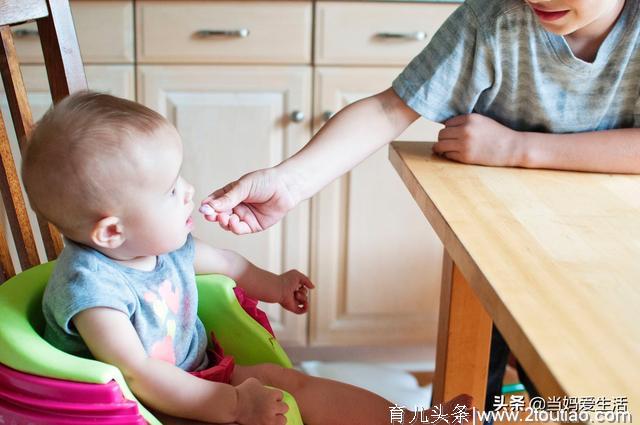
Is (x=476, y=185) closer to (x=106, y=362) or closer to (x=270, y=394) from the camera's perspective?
(x=270, y=394)

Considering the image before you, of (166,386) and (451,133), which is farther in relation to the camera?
(451,133)

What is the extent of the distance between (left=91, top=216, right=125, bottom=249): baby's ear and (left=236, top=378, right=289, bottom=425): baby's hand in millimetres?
203

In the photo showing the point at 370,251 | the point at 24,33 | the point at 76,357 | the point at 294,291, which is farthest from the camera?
the point at 370,251

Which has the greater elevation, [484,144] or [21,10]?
[21,10]

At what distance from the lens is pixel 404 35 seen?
73.2 inches

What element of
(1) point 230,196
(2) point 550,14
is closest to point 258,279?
(1) point 230,196

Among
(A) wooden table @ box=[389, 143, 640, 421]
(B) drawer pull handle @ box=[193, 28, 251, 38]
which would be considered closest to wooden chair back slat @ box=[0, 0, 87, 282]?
(A) wooden table @ box=[389, 143, 640, 421]

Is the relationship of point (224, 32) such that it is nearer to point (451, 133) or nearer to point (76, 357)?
point (451, 133)

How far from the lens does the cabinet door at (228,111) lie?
187 cm

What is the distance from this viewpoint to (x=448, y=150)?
1035 mm

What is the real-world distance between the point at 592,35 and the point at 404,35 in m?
0.88

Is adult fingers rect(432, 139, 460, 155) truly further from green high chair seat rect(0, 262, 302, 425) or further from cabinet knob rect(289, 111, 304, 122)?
cabinet knob rect(289, 111, 304, 122)

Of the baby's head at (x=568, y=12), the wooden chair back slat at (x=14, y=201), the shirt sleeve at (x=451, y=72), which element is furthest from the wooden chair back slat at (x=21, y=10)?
the baby's head at (x=568, y=12)

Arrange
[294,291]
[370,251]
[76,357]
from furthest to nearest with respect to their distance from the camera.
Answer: [370,251]
[294,291]
[76,357]
